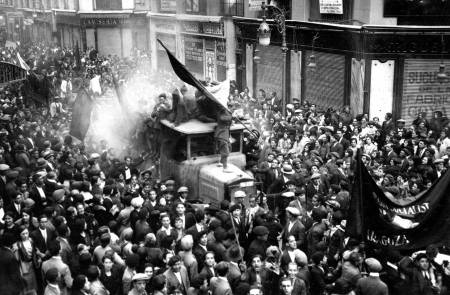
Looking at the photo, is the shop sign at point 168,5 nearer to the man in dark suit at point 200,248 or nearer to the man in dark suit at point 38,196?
the man in dark suit at point 38,196

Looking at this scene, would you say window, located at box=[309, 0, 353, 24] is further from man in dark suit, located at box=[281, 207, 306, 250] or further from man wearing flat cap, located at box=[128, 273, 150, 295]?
man wearing flat cap, located at box=[128, 273, 150, 295]

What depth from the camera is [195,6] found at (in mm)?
33656

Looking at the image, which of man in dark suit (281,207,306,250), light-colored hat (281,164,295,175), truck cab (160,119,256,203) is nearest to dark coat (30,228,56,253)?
man in dark suit (281,207,306,250)

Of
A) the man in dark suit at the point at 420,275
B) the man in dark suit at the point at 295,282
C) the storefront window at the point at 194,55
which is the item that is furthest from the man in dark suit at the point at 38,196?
the storefront window at the point at 194,55

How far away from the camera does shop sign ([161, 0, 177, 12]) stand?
36688mm

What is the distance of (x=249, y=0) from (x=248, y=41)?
182 centimetres

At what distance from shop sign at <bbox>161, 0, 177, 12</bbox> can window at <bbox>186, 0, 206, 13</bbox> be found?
2.22 m

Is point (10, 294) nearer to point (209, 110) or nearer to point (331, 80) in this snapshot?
point (209, 110)

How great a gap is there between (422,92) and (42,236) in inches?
599

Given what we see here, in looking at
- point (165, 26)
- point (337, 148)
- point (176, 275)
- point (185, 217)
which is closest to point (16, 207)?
point (185, 217)

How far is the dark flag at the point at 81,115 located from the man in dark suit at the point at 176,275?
8554mm

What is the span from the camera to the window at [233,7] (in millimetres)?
29328

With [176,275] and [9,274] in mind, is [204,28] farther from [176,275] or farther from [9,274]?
[176,275]

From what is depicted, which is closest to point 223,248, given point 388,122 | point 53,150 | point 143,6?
point 53,150
